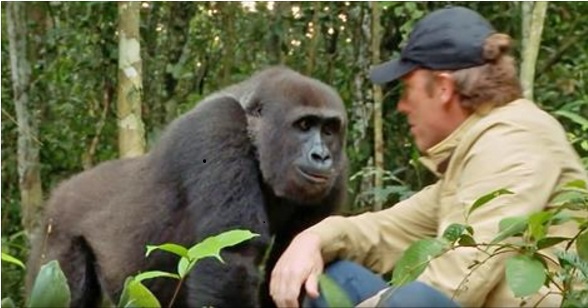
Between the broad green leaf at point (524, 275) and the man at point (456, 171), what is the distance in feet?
1.52

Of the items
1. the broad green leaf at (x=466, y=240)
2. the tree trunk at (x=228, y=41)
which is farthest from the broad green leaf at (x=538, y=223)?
the tree trunk at (x=228, y=41)

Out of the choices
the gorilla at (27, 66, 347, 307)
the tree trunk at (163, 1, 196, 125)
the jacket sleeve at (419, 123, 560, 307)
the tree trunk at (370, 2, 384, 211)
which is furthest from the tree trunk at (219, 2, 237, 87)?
the jacket sleeve at (419, 123, 560, 307)

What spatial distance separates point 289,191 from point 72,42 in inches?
152

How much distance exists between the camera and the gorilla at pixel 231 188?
4.70 meters

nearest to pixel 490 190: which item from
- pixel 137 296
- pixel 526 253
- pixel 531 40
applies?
pixel 526 253

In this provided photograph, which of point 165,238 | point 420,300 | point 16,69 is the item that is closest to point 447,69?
point 420,300

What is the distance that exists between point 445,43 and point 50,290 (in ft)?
7.83

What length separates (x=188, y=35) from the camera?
337 inches

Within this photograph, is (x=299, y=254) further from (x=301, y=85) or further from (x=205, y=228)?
(x=301, y=85)

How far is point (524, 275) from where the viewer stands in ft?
7.47

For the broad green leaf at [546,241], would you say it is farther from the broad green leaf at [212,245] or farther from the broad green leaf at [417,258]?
the broad green leaf at [212,245]

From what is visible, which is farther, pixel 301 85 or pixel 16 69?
pixel 16 69

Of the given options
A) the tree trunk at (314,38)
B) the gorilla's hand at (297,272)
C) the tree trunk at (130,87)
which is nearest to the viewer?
the gorilla's hand at (297,272)

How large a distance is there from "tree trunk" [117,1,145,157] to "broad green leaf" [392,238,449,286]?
3.98 metres
